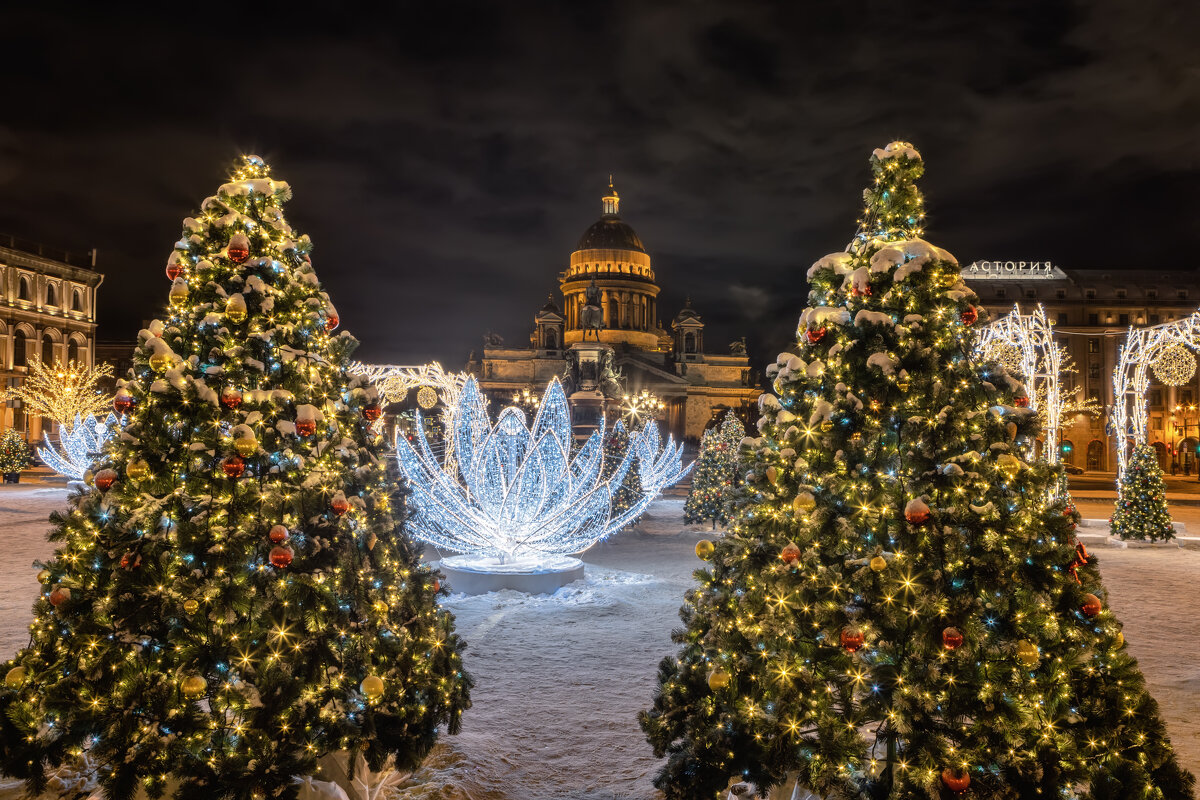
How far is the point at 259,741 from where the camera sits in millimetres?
4242

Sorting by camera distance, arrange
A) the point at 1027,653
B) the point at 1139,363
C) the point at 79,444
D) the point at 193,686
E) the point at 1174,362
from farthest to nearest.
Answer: the point at 79,444, the point at 1139,363, the point at 1174,362, the point at 193,686, the point at 1027,653

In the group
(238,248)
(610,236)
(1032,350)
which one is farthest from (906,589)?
(610,236)

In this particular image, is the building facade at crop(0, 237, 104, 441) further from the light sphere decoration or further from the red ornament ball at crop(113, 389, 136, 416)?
the light sphere decoration

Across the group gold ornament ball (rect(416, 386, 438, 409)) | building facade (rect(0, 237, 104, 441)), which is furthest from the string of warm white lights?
building facade (rect(0, 237, 104, 441))

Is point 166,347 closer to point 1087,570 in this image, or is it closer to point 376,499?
point 376,499

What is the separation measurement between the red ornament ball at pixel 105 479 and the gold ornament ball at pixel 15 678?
1142mm

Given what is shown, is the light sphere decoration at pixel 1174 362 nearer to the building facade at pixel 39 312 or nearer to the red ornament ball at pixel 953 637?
the red ornament ball at pixel 953 637

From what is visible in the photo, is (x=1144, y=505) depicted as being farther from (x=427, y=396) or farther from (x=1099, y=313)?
(x=1099, y=313)

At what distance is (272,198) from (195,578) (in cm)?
251

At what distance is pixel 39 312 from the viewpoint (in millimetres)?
55125

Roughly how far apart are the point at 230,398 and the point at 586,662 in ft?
16.9

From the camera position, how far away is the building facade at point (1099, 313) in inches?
1987

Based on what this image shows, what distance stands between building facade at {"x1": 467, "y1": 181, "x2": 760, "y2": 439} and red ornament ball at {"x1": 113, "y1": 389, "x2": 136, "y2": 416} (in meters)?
61.5

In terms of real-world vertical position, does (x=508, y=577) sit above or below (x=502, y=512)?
below
